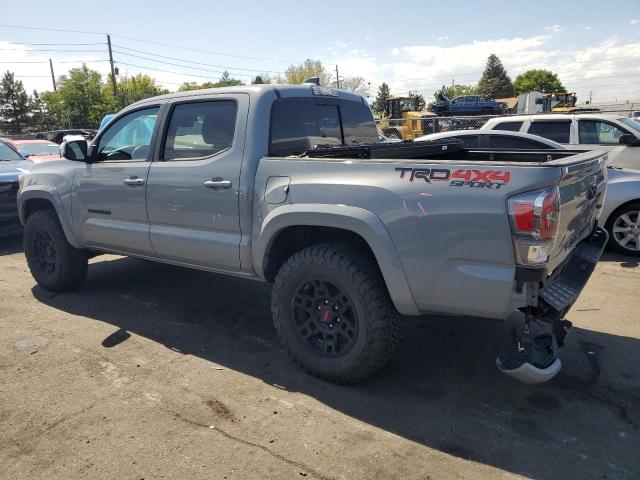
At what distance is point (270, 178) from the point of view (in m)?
3.50

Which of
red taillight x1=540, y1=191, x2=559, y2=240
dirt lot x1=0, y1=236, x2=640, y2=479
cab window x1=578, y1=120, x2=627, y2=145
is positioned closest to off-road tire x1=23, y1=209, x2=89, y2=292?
dirt lot x1=0, y1=236, x2=640, y2=479

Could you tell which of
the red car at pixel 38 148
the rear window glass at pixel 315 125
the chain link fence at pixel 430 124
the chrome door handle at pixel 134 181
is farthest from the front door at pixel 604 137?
the red car at pixel 38 148

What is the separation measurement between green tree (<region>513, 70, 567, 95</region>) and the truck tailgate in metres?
87.7

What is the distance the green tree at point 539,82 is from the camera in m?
83.6

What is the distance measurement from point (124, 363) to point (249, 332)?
Result: 3.36ft

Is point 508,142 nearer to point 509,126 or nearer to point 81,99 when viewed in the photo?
point 509,126

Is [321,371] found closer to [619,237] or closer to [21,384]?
[21,384]

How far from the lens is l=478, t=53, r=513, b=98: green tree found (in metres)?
86.2

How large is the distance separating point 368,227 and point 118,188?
2.58m

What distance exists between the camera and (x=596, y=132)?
8789mm

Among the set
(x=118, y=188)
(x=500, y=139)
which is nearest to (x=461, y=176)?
(x=118, y=188)

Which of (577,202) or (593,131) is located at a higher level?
(593,131)

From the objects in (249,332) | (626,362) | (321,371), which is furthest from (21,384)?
(626,362)

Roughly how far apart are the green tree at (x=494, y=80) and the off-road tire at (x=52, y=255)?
86.9m
